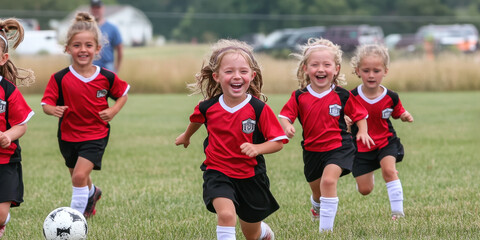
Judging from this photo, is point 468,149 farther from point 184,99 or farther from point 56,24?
point 56,24

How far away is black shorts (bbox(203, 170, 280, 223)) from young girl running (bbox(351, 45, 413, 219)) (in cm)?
158

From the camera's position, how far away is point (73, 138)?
19.4 feet

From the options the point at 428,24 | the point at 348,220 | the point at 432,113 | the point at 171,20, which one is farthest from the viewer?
the point at 428,24

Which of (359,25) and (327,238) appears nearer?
(327,238)

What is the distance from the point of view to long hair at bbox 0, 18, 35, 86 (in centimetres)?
514

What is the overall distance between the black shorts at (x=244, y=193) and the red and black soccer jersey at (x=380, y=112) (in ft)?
5.46

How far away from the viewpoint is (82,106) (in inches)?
232

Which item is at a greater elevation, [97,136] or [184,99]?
[97,136]

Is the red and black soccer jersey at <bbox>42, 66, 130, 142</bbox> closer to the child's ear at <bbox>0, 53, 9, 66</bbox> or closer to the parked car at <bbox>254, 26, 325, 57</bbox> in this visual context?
the child's ear at <bbox>0, 53, 9, 66</bbox>

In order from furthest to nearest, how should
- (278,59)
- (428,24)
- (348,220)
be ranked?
(428,24) < (278,59) < (348,220)

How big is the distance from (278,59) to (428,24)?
1134cm

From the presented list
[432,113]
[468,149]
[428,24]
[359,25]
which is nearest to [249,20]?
[359,25]

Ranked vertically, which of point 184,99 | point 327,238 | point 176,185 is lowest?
point 184,99

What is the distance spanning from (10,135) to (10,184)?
0.36 metres
